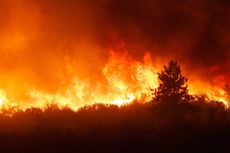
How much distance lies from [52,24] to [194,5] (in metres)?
7.89

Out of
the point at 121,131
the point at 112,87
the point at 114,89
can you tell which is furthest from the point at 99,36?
the point at 121,131

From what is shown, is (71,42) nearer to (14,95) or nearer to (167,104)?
(14,95)

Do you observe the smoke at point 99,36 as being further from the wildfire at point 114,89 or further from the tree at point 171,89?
the tree at point 171,89

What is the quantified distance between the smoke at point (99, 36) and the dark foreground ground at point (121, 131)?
7.33m

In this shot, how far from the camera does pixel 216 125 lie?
15406 mm

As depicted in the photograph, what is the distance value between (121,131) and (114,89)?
28.6ft

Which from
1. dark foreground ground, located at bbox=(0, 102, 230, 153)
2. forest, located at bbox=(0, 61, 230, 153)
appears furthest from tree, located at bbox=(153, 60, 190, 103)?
dark foreground ground, located at bbox=(0, 102, 230, 153)

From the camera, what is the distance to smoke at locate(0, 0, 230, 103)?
2533 cm

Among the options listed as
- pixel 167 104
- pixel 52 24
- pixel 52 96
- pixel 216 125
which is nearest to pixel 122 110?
pixel 167 104

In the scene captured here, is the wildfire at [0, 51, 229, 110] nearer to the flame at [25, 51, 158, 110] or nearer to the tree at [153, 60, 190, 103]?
the flame at [25, 51, 158, 110]

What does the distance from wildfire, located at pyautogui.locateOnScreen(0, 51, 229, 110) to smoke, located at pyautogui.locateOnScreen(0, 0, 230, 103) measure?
77 centimetres

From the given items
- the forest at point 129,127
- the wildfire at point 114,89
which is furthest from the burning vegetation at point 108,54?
the forest at point 129,127

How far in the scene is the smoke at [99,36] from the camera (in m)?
25.3

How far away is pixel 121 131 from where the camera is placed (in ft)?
48.7
